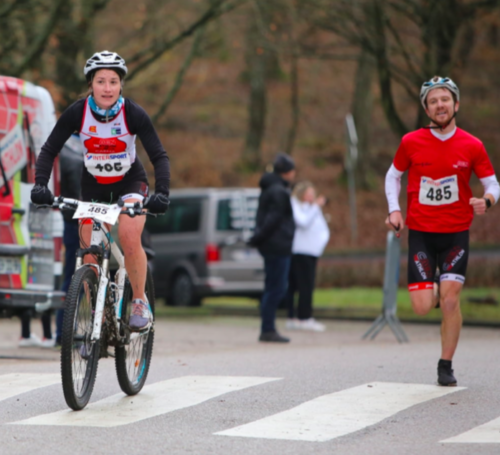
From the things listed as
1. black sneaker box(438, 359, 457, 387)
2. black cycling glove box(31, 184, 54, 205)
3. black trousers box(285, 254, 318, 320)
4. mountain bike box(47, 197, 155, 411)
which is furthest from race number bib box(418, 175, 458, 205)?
black trousers box(285, 254, 318, 320)

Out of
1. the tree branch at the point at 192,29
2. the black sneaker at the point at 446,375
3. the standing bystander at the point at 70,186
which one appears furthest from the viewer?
the tree branch at the point at 192,29

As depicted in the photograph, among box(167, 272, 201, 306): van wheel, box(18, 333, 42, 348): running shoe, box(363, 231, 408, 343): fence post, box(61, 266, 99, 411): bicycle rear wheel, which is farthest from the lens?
box(167, 272, 201, 306): van wheel

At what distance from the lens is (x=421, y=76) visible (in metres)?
16.7

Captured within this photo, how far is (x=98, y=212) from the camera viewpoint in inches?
251

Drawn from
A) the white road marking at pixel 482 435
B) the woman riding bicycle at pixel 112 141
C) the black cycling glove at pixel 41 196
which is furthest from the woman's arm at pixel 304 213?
the white road marking at pixel 482 435

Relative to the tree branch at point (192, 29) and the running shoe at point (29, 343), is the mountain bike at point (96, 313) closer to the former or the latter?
the running shoe at point (29, 343)

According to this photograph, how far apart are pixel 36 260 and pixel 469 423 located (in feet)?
18.5

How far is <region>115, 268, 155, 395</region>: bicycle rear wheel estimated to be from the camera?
6.73 m

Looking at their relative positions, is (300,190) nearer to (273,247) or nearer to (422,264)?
(273,247)

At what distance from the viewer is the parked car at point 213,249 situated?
18.1 metres

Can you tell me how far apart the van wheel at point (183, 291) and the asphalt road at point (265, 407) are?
27.6 feet

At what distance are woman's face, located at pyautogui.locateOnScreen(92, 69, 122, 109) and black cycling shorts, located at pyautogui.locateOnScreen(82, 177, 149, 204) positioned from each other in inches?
19.9

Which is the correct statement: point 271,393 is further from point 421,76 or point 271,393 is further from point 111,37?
point 111,37

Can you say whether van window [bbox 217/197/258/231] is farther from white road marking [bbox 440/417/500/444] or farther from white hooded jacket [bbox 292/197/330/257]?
white road marking [bbox 440/417/500/444]
